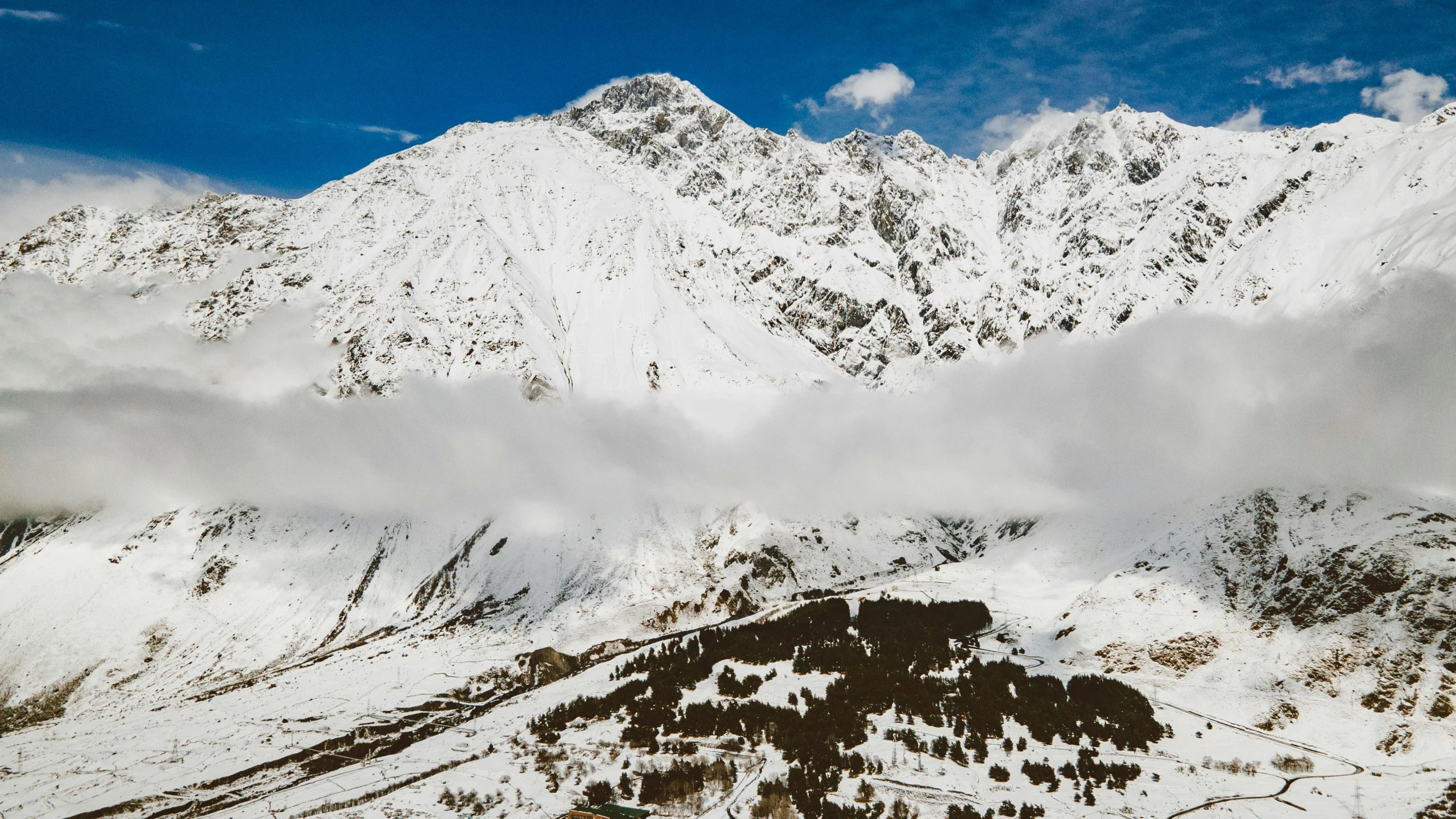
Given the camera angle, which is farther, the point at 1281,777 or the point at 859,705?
the point at 859,705

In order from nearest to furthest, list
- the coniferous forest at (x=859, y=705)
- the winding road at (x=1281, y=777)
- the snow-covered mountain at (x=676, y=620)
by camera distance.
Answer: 1. the winding road at (x=1281, y=777)
2. the coniferous forest at (x=859, y=705)
3. the snow-covered mountain at (x=676, y=620)

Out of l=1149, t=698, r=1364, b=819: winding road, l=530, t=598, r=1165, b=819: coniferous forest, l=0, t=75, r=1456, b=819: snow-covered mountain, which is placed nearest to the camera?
l=1149, t=698, r=1364, b=819: winding road

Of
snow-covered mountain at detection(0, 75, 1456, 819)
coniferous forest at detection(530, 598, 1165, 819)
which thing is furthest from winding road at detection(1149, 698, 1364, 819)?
coniferous forest at detection(530, 598, 1165, 819)

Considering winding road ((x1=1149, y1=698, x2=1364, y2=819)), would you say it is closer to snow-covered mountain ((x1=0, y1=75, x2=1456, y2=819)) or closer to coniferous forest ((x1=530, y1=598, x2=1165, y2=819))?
snow-covered mountain ((x1=0, y1=75, x2=1456, y2=819))

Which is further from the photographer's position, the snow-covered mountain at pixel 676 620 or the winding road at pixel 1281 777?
the snow-covered mountain at pixel 676 620

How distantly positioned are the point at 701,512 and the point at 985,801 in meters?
127

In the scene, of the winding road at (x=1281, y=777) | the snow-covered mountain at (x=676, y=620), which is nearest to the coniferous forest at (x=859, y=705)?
the snow-covered mountain at (x=676, y=620)

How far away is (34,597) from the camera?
157875mm

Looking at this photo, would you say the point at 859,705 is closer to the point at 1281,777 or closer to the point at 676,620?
the point at 1281,777

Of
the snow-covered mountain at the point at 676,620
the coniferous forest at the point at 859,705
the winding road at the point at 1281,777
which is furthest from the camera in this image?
the snow-covered mountain at the point at 676,620

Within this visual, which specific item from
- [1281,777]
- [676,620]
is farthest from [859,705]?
[676,620]

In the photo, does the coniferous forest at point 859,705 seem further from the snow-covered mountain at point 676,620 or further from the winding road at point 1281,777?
the winding road at point 1281,777

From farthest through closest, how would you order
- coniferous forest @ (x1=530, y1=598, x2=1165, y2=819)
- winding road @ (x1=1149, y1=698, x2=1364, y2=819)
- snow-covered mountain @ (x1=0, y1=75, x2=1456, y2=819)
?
snow-covered mountain @ (x1=0, y1=75, x2=1456, y2=819)
coniferous forest @ (x1=530, y1=598, x2=1165, y2=819)
winding road @ (x1=1149, y1=698, x2=1364, y2=819)

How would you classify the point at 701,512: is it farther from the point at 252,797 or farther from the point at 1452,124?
the point at 1452,124
